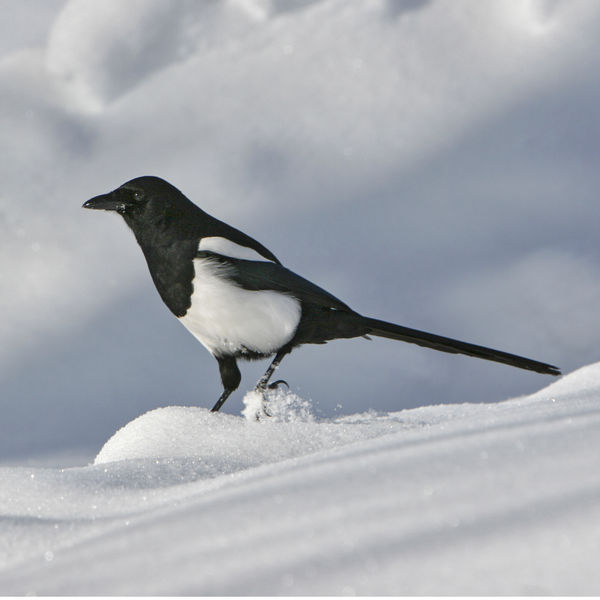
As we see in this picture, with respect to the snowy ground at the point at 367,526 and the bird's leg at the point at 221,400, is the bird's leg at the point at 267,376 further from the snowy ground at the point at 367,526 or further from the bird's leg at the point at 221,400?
the snowy ground at the point at 367,526

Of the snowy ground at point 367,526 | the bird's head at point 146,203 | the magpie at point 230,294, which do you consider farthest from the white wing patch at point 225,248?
the snowy ground at point 367,526

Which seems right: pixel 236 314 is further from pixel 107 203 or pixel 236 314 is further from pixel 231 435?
pixel 107 203

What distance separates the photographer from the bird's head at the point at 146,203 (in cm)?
332

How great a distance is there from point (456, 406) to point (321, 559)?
9.97 feet

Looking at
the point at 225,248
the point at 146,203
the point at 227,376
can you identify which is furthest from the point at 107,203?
the point at 227,376

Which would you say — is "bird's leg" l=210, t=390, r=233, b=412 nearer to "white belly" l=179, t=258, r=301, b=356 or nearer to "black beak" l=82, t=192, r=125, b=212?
"white belly" l=179, t=258, r=301, b=356

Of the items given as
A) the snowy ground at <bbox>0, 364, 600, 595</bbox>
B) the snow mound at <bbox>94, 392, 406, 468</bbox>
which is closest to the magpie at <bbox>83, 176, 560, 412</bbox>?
the snow mound at <bbox>94, 392, 406, 468</bbox>

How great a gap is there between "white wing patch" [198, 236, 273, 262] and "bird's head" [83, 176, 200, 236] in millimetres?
179

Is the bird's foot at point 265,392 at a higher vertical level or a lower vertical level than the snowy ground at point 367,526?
higher

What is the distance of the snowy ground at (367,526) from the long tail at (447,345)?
140cm

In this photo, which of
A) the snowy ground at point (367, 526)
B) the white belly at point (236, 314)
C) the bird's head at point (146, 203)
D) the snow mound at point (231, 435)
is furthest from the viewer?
the bird's head at point (146, 203)

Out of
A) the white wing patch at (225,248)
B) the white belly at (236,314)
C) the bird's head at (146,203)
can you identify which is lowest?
the white belly at (236,314)

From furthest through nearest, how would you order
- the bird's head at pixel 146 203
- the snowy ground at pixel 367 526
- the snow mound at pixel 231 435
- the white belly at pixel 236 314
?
1. the bird's head at pixel 146 203
2. the white belly at pixel 236 314
3. the snow mound at pixel 231 435
4. the snowy ground at pixel 367 526

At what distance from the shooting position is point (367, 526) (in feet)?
3.80
